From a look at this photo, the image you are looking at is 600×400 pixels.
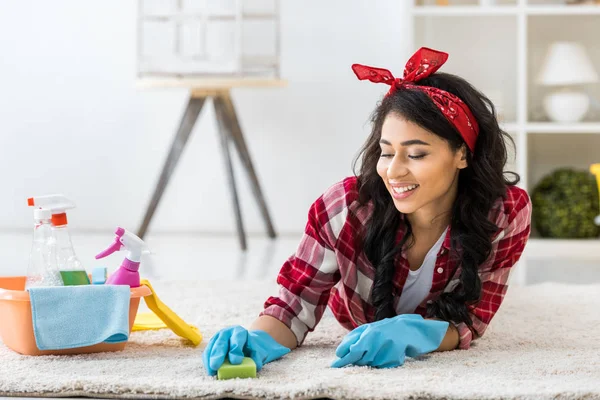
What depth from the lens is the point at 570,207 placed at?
11.4 ft

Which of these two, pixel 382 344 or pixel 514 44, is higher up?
pixel 514 44

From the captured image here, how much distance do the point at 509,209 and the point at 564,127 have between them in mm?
2086

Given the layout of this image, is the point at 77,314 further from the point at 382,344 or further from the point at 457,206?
the point at 457,206

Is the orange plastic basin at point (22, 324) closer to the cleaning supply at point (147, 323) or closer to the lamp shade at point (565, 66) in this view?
the cleaning supply at point (147, 323)

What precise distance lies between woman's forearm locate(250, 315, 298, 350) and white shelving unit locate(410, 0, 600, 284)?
214 cm

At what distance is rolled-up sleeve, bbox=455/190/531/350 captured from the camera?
60.1 inches

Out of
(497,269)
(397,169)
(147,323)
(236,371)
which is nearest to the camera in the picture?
(236,371)

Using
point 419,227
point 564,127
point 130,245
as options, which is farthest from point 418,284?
point 564,127

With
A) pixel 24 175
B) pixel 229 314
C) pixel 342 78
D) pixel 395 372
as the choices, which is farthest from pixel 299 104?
pixel 395 372

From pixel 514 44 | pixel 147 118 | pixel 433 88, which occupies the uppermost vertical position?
pixel 514 44

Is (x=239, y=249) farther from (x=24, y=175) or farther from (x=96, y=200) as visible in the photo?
(x=24, y=175)

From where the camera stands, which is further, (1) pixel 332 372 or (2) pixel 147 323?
(2) pixel 147 323

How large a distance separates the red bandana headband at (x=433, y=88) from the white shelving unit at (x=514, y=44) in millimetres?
2033

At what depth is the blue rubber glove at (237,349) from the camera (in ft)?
4.23
